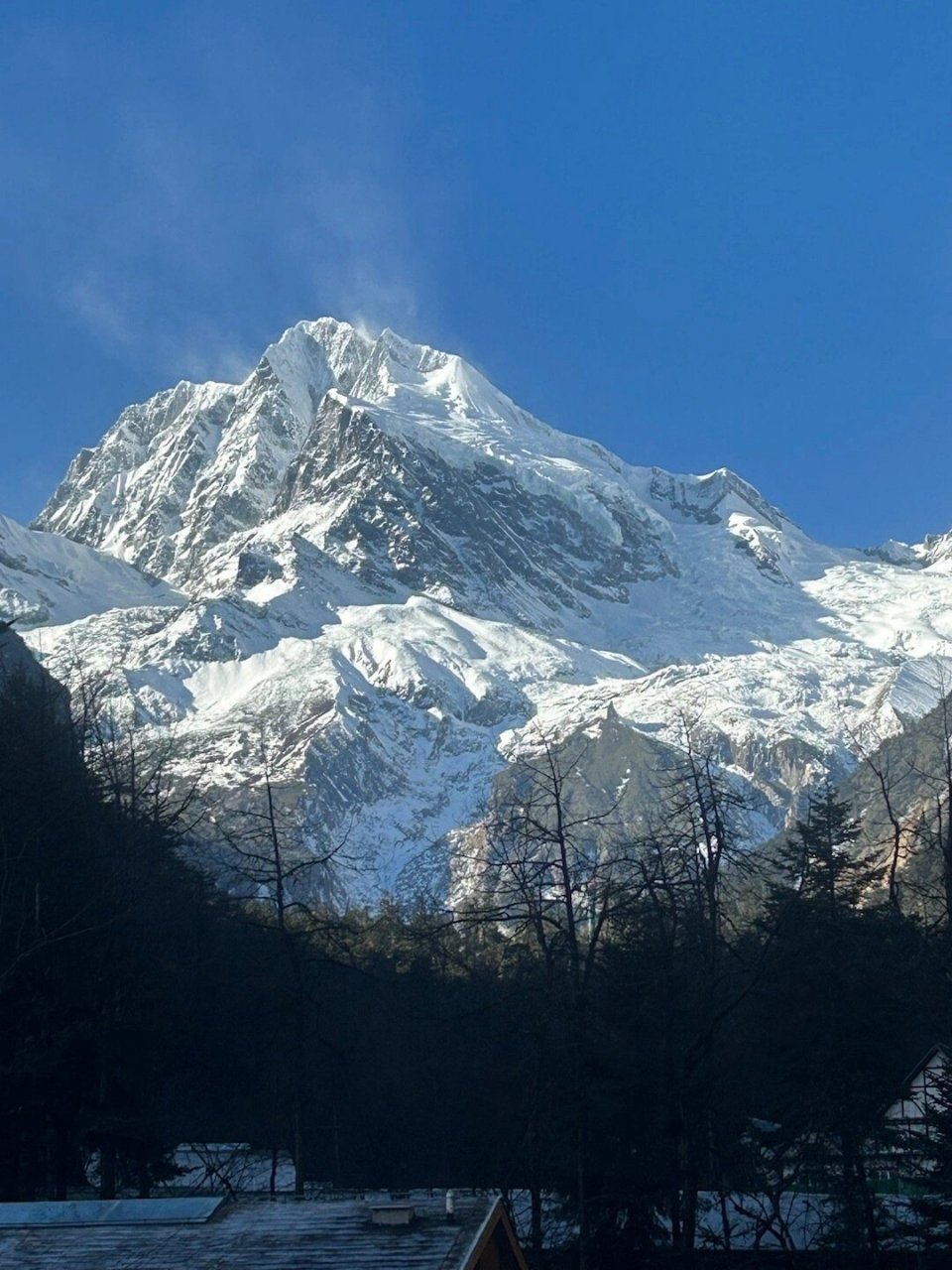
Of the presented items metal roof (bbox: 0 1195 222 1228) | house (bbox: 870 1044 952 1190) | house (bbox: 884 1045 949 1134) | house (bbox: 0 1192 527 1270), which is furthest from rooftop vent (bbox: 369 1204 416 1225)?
house (bbox: 884 1045 949 1134)

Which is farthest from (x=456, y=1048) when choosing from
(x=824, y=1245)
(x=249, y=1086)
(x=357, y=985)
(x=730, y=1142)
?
(x=824, y=1245)

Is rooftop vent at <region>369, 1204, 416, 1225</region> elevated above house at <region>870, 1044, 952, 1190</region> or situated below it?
below

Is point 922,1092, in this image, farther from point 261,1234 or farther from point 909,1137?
point 261,1234

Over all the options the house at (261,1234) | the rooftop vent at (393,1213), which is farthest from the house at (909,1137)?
the rooftop vent at (393,1213)

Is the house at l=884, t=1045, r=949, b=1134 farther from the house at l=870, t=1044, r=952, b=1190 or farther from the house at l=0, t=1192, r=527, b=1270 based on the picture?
the house at l=0, t=1192, r=527, b=1270

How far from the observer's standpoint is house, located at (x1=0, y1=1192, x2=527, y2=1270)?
1571cm

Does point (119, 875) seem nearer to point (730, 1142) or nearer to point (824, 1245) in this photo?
point (730, 1142)

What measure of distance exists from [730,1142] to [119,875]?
11192 mm

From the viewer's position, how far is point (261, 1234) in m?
16.4

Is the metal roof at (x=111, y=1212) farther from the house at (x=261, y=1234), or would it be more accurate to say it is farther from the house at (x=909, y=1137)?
the house at (x=909, y=1137)

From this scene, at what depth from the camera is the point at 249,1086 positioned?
44750 mm

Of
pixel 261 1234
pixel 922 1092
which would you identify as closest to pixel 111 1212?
pixel 261 1234

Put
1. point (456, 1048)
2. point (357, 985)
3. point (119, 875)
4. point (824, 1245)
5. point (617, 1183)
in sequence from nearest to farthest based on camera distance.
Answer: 1. point (824, 1245)
2. point (617, 1183)
3. point (119, 875)
4. point (456, 1048)
5. point (357, 985)

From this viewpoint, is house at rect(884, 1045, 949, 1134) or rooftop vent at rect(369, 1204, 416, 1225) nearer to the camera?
rooftop vent at rect(369, 1204, 416, 1225)
